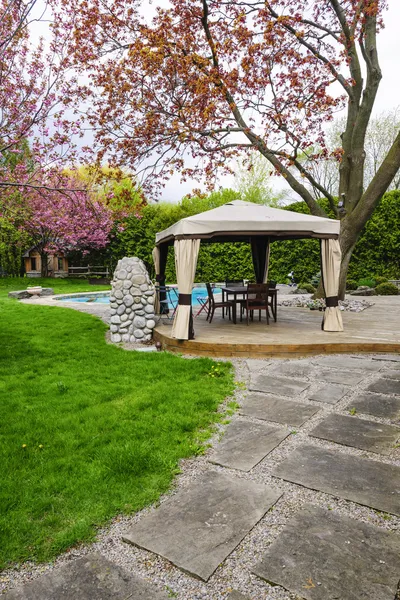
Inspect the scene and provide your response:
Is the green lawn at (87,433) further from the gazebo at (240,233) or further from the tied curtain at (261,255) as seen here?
the tied curtain at (261,255)

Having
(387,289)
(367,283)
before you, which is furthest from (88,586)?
(367,283)

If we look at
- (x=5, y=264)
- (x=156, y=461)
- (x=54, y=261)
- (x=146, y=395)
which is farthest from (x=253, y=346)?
(x=54, y=261)

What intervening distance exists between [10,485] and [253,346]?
12.3 ft

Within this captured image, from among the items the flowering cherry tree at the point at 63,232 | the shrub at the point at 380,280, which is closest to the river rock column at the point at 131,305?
the shrub at the point at 380,280

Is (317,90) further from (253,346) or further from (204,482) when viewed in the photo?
(204,482)

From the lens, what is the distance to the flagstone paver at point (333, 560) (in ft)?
5.09

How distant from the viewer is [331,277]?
6.25 m

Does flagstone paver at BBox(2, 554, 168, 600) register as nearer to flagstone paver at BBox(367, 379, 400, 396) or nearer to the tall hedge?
flagstone paver at BBox(367, 379, 400, 396)

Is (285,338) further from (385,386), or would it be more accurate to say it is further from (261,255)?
(261,255)

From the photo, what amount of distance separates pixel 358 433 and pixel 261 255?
705 centimetres

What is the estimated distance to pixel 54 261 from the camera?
82.2 ft

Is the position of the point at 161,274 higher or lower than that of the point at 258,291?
higher

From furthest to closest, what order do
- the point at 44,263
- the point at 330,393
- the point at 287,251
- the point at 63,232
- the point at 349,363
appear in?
1. the point at 44,263
2. the point at 63,232
3. the point at 287,251
4. the point at 349,363
5. the point at 330,393

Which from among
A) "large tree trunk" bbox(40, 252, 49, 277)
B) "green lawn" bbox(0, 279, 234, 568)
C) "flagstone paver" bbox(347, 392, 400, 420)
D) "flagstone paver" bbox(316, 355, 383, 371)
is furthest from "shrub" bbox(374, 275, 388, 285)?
"large tree trunk" bbox(40, 252, 49, 277)
